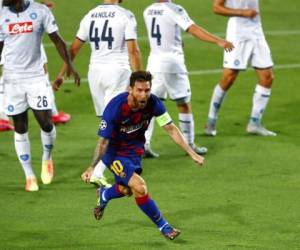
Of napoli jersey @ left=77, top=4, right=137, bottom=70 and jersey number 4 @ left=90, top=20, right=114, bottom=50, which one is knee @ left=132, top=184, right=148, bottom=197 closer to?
napoli jersey @ left=77, top=4, right=137, bottom=70

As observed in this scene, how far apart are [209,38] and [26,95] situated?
7.50ft

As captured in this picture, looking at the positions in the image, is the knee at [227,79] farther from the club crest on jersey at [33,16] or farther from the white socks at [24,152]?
the club crest on jersey at [33,16]

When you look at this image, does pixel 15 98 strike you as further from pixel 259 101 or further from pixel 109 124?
pixel 259 101

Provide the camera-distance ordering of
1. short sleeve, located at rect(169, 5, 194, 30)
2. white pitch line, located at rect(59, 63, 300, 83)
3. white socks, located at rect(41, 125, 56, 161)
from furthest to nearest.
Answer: white pitch line, located at rect(59, 63, 300, 83), short sleeve, located at rect(169, 5, 194, 30), white socks, located at rect(41, 125, 56, 161)

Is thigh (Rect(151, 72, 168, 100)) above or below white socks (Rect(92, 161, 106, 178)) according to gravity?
above

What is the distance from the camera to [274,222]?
37.3ft

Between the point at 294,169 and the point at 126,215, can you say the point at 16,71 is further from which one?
the point at 294,169

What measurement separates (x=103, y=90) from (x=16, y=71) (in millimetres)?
1105

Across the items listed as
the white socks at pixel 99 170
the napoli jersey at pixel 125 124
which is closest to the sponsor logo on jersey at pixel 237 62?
the white socks at pixel 99 170

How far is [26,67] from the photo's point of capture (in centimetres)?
1273

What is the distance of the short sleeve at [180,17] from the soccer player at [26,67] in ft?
5.95

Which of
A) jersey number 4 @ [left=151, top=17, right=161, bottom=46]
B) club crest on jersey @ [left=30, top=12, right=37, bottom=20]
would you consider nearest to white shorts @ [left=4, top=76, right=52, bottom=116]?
club crest on jersey @ [left=30, top=12, right=37, bottom=20]

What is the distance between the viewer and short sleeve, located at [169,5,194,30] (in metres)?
13.8

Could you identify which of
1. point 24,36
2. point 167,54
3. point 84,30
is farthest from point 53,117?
point 24,36
